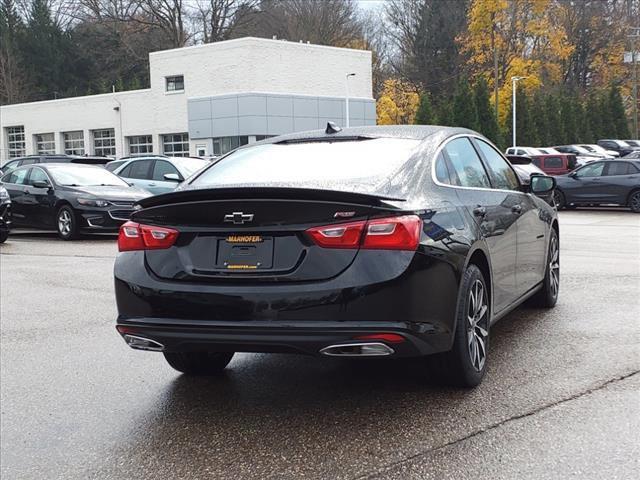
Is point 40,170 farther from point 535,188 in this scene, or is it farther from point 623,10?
point 623,10

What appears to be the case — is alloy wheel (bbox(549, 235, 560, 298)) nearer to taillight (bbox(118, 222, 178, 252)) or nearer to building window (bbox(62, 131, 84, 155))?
taillight (bbox(118, 222, 178, 252))

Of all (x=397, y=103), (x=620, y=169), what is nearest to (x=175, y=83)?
(x=397, y=103)

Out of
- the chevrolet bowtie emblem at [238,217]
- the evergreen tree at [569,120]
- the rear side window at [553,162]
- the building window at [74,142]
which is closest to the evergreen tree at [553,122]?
the evergreen tree at [569,120]

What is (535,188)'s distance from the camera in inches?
266

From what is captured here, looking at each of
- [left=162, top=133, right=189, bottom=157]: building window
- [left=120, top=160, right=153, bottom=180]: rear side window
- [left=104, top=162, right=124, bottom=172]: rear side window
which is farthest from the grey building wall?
[left=120, top=160, right=153, bottom=180]: rear side window

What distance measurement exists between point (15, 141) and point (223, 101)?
24.7m

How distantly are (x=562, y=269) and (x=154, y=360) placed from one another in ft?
19.5

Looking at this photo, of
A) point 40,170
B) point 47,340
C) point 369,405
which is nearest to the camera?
point 369,405

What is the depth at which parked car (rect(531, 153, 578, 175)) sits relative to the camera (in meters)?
34.2

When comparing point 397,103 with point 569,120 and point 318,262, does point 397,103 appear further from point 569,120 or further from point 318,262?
point 318,262

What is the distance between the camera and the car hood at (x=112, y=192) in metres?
15.2

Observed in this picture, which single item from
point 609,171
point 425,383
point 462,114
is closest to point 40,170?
point 425,383

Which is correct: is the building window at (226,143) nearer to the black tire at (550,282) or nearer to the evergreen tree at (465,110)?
the evergreen tree at (465,110)

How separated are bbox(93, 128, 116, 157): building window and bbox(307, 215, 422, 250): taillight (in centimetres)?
5542
